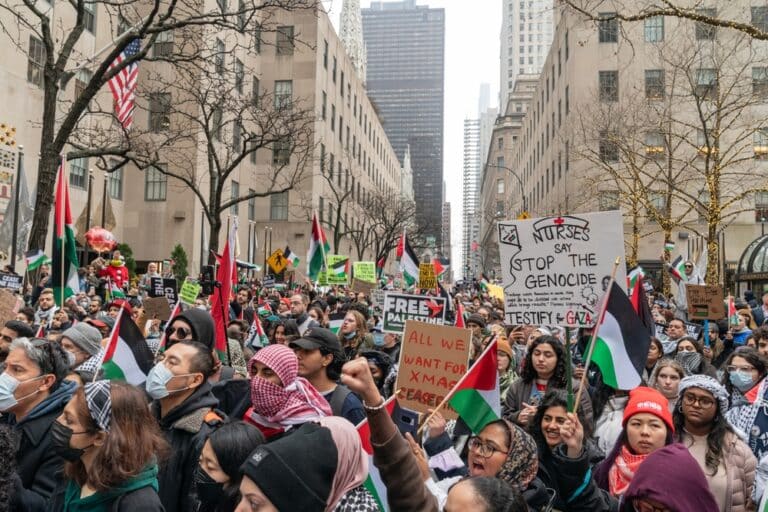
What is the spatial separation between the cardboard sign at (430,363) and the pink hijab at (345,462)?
196 cm

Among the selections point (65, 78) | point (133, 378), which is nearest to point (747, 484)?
point (133, 378)

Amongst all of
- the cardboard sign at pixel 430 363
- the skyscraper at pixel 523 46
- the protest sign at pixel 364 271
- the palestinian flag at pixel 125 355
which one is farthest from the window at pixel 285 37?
the skyscraper at pixel 523 46

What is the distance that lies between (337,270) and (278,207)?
31.3m

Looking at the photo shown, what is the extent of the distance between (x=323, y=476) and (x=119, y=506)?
102 centimetres

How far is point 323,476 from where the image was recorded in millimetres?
2324

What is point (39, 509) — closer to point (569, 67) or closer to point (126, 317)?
point (126, 317)

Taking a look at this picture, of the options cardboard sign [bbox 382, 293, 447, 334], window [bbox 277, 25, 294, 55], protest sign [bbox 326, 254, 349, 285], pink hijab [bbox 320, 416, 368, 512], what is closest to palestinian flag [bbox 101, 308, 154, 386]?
cardboard sign [bbox 382, 293, 447, 334]

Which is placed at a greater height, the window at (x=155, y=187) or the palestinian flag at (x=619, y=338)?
the window at (x=155, y=187)

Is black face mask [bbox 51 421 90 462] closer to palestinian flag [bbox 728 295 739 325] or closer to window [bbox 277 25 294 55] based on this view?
palestinian flag [bbox 728 295 739 325]

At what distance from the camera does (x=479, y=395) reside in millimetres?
4074

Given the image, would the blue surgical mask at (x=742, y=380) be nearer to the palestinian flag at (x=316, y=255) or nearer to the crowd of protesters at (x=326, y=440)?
the crowd of protesters at (x=326, y=440)

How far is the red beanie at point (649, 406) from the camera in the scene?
4.11 meters

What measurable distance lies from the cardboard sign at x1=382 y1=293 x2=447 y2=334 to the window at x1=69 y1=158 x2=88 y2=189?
88.5ft

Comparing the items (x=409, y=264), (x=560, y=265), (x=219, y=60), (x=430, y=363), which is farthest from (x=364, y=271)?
(x=430, y=363)
